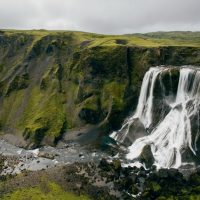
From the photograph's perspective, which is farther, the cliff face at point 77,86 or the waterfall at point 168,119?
the cliff face at point 77,86

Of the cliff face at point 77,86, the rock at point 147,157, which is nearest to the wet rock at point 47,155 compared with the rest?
the cliff face at point 77,86

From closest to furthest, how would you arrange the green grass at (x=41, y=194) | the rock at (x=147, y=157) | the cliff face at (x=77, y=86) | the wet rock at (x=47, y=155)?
1. the green grass at (x=41, y=194)
2. the rock at (x=147, y=157)
3. the wet rock at (x=47, y=155)
4. the cliff face at (x=77, y=86)

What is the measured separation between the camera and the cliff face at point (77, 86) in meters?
128

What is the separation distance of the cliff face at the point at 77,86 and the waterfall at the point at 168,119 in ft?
20.6

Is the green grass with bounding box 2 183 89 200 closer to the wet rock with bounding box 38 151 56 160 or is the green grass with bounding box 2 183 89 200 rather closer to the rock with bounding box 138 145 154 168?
the rock with bounding box 138 145 154 168

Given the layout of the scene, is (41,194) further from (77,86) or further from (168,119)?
(77,86)

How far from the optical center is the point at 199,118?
347ft

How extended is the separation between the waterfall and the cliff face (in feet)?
20.6

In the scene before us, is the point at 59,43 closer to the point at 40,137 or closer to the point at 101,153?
the point at 40,137

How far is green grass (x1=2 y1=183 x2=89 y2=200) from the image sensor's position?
82.8 meters

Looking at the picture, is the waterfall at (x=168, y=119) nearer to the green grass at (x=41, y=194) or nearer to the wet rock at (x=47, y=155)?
the wet rock at (x=47, y=155)

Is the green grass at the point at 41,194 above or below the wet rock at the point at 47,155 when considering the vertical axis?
above

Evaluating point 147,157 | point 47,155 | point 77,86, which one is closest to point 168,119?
point 147,157

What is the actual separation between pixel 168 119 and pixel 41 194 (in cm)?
4353
